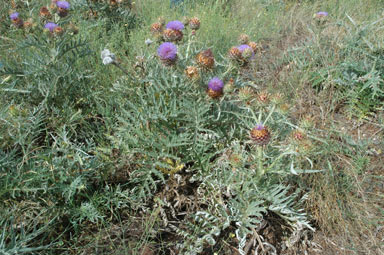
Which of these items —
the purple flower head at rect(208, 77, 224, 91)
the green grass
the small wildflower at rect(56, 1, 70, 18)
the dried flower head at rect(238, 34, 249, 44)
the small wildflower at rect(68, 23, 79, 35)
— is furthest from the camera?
the small wildflower at rect(56, 1, 70, 18)

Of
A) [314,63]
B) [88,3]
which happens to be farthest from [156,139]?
[88,3]

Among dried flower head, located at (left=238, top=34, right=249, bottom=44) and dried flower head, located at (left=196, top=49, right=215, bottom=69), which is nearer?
dried flower head, located at (left=196, top=49, right=215, bottom=69)

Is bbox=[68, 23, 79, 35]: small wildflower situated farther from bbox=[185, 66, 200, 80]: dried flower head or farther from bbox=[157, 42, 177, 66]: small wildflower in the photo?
bbox=[185, 66, 200, 80]: dried flower head

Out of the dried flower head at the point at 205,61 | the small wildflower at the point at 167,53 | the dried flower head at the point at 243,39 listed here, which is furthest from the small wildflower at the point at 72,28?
the dried flower head at the point at 243,39

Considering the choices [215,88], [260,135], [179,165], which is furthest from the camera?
[179,165]

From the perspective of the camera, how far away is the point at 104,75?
2.75m

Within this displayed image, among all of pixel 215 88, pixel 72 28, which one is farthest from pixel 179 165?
pixel 72 28

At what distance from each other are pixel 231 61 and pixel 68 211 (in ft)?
4.34

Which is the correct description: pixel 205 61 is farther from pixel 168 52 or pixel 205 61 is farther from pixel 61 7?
pixel 61 7

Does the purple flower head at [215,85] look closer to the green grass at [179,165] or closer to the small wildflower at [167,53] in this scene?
the green grass at [179,165]

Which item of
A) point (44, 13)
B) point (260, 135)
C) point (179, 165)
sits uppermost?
point (44, 13)

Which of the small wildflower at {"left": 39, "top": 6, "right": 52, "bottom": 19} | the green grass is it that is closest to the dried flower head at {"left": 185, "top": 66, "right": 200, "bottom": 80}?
the green grass

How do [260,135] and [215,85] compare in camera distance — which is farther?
[215,85]

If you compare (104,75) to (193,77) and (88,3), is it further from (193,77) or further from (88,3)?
(88,3)
